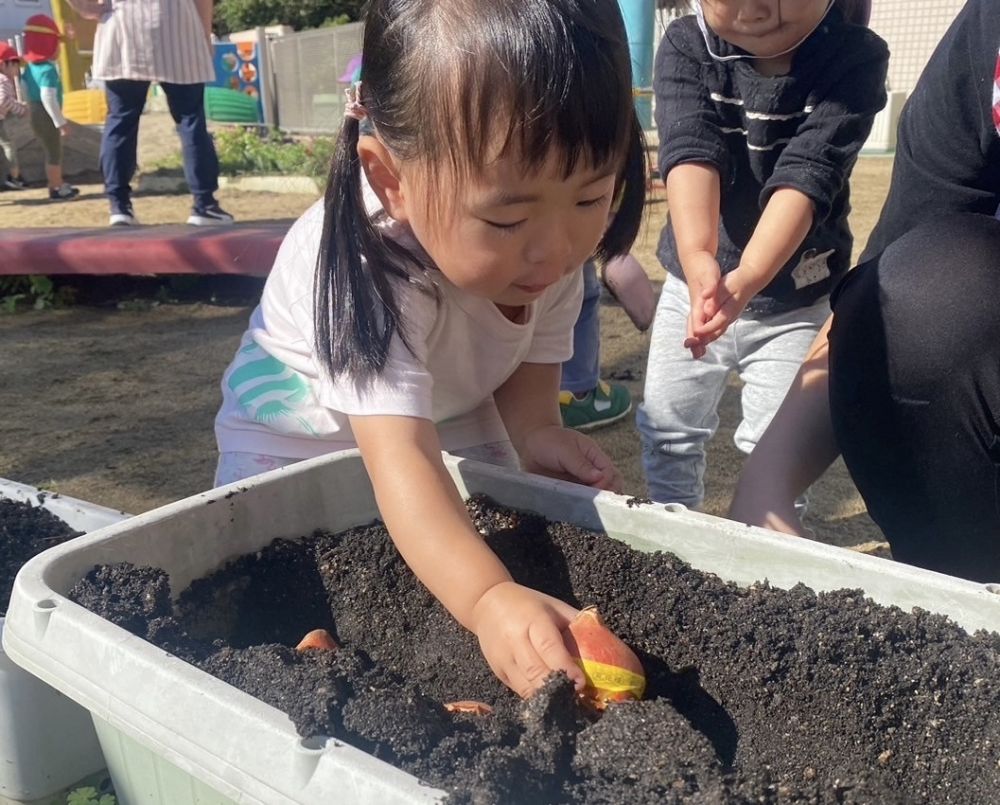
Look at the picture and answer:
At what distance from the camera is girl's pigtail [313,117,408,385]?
3.78ft

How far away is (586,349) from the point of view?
94.2 inches

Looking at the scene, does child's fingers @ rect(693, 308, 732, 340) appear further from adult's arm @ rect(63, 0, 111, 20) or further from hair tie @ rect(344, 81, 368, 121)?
adult's arm @ rect(63, 0, 111, 20)

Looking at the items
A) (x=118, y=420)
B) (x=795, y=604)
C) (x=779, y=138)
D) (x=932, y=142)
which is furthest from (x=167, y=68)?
(x=795, y=604)

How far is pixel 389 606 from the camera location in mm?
1234

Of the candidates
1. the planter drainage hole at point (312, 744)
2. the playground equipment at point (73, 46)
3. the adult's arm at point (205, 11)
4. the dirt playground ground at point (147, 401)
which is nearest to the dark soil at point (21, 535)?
the dirt playground ground at point (147, 401)

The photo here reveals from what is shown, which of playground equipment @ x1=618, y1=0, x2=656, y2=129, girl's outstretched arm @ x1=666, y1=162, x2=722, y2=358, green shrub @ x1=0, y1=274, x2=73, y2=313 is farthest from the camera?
playground equipment @ x1=618, y1=0, x2=656, y2=129

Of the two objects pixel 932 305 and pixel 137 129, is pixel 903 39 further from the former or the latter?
pixel 932 305

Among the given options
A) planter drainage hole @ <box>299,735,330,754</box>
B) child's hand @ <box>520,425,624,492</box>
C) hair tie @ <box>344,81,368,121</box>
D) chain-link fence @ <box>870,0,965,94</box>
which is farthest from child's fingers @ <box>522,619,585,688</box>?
chain-link fence @ <box>870,0,965,94</box>

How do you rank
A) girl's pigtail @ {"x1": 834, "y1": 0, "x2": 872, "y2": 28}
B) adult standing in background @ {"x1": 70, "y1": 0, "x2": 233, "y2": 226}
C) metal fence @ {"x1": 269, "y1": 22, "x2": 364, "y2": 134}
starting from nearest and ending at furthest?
girl's pigtail @ {"x1": 834, "y1": 0, "x2": 872, "y2": 28}, adult standing in background @ {"x1": 70, "y1": 0, "x2": 233, "y2": 226}, metal fence @ {"x1": 269, "y1": 22, "x2": 364, "y2": 134}

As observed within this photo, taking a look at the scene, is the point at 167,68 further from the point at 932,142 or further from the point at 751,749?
the point at 751,749

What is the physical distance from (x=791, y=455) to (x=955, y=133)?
0.46 m

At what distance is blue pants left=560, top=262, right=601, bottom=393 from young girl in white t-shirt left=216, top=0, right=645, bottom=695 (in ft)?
3.09

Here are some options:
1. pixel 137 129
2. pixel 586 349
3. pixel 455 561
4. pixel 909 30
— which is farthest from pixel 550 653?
pixel 909 30

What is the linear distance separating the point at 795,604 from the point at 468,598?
0.31 meters
